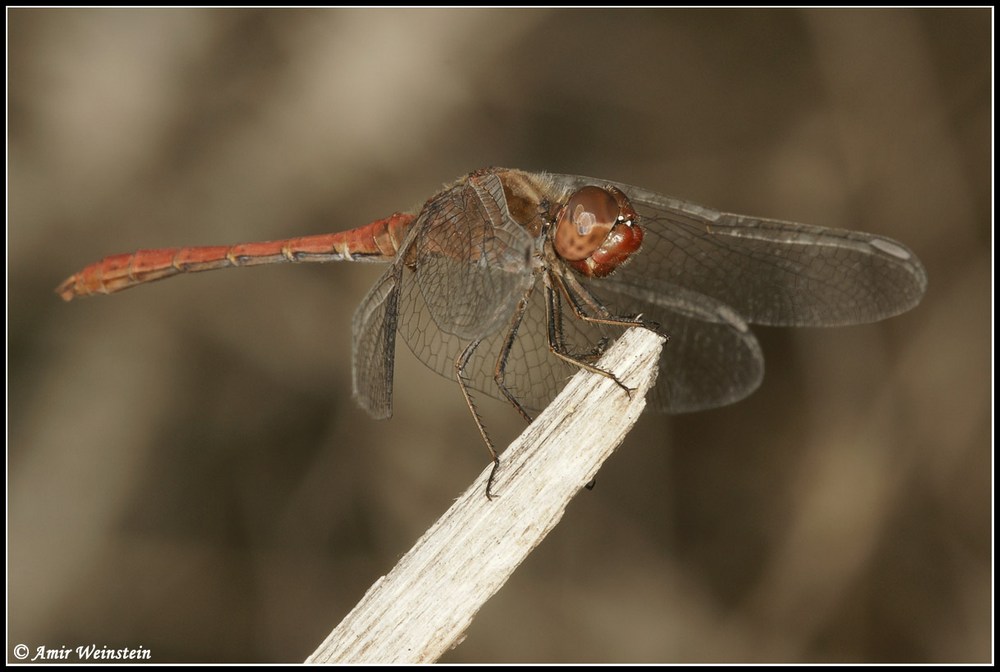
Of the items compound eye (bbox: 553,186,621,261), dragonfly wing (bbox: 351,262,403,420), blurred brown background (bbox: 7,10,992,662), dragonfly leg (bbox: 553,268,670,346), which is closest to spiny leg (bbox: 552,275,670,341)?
dragonfly leg (bbox: 553,268,670,346)

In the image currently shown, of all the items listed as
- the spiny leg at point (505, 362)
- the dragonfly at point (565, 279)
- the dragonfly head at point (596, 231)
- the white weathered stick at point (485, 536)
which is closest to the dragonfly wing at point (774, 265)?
the dragonfly at point (565, 279)

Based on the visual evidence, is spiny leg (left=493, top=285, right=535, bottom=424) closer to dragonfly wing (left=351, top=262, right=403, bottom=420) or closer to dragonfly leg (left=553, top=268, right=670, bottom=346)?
dragonfly leg (left=553, top=268, right=670, bottom=346)

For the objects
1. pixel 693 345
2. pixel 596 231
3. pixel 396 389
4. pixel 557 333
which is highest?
pixel 596 231

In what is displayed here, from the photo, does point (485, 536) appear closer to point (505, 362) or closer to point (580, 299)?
point (505, 362)

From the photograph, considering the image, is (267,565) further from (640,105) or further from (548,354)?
(640,105)

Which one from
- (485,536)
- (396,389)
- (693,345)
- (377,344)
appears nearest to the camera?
(485,536)

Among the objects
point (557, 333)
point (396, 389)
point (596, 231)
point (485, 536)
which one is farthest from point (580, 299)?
point (396, 389)

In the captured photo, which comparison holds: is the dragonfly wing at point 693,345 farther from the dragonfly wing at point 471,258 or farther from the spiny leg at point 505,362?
the dragonfly wing at point 471,258
